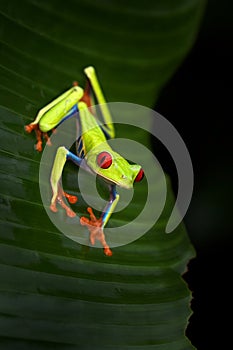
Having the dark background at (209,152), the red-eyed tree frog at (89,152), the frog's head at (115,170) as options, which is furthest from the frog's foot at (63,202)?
the dark background at (209,152)

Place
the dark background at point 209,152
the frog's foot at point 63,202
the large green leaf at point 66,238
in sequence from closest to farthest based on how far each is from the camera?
Answer: 1. the large green leaf at point 66,238
2. the frog's foot at point 63,202
3. the dark background at point 209,152

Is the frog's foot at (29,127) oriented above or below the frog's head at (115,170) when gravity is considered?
above

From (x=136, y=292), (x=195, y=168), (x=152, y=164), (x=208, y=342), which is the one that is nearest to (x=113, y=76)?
(x=152, y=164)

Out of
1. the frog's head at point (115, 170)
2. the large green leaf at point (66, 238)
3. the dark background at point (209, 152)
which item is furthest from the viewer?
the dark background at point (209, 152)

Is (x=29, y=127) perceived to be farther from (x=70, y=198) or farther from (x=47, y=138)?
(x=70, y=198)

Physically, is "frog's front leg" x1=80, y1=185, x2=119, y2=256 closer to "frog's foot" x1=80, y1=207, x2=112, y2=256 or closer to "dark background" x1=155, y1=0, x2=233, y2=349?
"frog's foot" x1=80, y1=207, x2=112, y2=256

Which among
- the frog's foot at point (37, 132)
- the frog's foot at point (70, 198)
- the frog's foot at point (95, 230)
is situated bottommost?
the frog's foot at point (95, 230)

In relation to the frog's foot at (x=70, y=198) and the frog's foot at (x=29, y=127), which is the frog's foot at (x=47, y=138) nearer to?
the frog's foot at (x=29, y=127)

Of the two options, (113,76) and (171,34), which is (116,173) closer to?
(113,76)
